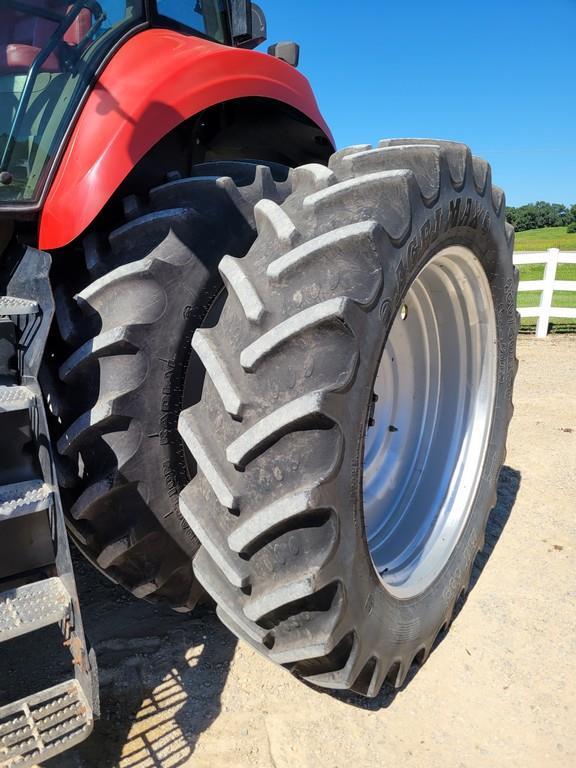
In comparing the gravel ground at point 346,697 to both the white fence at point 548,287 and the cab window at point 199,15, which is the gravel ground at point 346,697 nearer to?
the cab window at point 199,15

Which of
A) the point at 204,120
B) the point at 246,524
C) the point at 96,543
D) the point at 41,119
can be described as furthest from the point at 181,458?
the point at 204,120

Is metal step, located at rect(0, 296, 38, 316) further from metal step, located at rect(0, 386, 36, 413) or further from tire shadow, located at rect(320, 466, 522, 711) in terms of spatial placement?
tire shadow, located at rect(320, 466, 522, 711)

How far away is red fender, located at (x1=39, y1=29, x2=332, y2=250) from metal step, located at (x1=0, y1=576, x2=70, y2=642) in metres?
0.78

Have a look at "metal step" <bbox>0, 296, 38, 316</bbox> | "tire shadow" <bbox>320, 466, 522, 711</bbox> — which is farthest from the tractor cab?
"tire shadow" <bbox>320, 466, 522, 711</bbox>

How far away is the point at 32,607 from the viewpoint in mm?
1309

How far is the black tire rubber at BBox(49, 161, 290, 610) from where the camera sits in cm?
154

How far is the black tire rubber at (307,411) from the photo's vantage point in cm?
128

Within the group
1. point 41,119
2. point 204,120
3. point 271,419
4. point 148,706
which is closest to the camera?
point 271,419

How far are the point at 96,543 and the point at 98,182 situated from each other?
910 millimetres

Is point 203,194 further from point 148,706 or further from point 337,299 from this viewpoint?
point 148,706

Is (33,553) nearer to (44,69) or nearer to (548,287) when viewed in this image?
(44,69)

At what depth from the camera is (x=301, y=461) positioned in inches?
50.3

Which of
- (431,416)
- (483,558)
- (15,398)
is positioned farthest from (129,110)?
(483,558)

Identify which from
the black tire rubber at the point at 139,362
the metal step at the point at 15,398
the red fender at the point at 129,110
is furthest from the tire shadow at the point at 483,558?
the red fender at the point at 129,110
